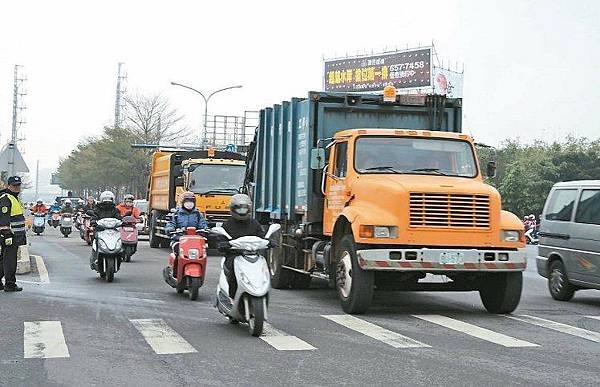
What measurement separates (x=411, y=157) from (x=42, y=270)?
347 inches

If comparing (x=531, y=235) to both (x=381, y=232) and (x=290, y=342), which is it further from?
(x=290, y=342)

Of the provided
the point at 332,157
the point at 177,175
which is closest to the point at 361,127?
the point at 332,157

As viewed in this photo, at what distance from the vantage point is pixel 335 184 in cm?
1279

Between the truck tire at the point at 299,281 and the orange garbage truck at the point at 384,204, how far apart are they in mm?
20

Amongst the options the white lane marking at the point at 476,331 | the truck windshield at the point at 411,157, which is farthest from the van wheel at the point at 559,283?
the white lane marking at the point at 476,331

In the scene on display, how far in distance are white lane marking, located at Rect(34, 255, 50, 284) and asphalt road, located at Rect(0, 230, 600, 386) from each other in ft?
3.70

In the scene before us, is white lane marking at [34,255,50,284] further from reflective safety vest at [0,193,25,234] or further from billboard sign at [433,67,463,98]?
billboard sign at [433,67,463,98]

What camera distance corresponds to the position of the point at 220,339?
368 inches

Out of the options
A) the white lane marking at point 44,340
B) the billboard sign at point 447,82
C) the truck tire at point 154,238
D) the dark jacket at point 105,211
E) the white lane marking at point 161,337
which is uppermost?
the billboard sign at point 447,82

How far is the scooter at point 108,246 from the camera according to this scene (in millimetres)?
15359

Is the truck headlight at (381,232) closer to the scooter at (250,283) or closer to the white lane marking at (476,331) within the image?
the white lane marking at (476,331)

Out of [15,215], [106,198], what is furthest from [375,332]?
[106,198]

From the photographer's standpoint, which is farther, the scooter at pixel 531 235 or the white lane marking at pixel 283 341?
the scooter at pixel 531 235

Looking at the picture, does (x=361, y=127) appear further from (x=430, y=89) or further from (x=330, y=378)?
(x=430, y=89)
